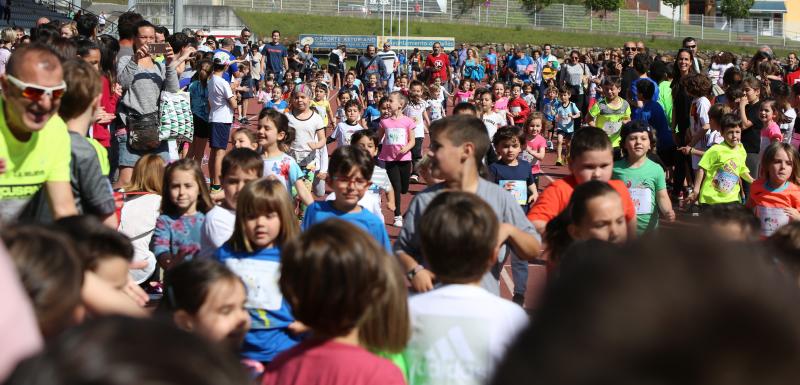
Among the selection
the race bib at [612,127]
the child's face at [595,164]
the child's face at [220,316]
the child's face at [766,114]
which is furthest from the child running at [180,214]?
the race bib at [612,127]

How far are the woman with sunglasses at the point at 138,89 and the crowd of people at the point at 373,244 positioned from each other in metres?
0.03


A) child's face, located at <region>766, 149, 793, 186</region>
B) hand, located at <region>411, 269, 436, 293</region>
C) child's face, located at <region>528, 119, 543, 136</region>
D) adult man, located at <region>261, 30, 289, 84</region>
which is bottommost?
hand, located at <region>411, 269, 436, 293</region>

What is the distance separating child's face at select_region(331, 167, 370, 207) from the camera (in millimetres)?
5883

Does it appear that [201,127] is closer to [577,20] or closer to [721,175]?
[721,175]

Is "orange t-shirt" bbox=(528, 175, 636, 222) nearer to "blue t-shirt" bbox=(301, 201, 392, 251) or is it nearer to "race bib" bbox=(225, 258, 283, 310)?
"blue t-shirt" bbox=(301, 201, 392, 251)

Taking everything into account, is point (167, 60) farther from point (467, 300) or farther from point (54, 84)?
point (467, 300)

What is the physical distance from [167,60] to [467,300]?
689cm

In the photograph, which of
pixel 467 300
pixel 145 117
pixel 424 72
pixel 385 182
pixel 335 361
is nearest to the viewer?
pixel 335 361

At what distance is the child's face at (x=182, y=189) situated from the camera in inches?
250

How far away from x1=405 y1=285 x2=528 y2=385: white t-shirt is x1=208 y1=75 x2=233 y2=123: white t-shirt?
359 inches

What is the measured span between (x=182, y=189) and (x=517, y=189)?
3.33m

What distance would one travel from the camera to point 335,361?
3.06 metres

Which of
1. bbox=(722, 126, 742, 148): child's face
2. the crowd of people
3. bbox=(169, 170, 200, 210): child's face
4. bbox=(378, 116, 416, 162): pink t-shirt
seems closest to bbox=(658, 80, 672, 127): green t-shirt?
the crowd of people

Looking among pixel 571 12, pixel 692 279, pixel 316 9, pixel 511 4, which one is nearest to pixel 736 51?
pixel 571 12
